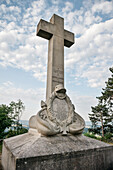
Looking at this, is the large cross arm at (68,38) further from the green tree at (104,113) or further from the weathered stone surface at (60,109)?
the green tree at (104,113)

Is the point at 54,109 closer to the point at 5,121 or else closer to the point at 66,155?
the point at 66,155

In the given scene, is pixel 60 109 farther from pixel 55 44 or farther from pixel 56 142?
pixel 55 44

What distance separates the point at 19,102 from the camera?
1767 cm

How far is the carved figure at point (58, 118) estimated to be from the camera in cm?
361

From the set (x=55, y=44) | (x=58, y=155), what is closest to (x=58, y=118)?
(x=58, y=155)

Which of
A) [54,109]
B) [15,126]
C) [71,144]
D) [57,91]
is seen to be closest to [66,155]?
[71,144]

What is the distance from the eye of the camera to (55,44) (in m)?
5.61

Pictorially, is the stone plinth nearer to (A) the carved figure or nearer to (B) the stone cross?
(A) the carved figure

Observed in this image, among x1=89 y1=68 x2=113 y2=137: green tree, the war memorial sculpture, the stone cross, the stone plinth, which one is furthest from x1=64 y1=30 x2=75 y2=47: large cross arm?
x1=89 y1=68 x2=113 y2=137: green tree

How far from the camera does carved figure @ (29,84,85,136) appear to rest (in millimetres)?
3615

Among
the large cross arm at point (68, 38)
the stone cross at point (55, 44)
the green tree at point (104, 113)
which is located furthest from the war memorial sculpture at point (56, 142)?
the green tree at point (104, 113)

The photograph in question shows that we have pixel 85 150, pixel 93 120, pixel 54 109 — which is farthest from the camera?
pixel 93 120

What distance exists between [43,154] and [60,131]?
1.10 m

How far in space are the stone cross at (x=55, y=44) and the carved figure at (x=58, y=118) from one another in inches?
27.2
